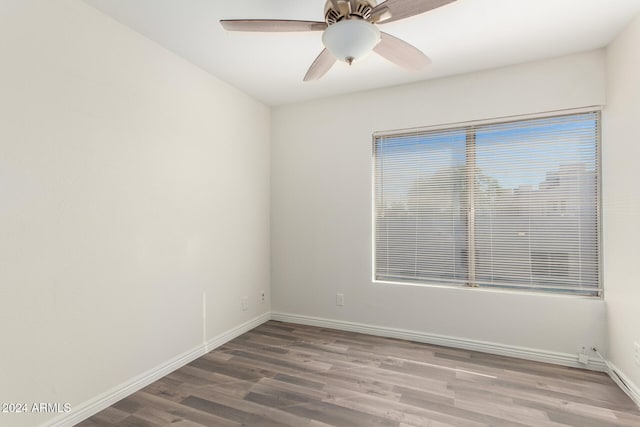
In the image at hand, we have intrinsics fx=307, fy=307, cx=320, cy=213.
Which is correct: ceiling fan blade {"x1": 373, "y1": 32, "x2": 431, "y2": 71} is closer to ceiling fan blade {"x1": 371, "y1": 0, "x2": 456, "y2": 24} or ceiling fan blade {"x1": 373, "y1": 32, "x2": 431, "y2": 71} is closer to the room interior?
ceiling fan blade {"x1": 371, "y1": 0, "x2": 456, "y2": 24}

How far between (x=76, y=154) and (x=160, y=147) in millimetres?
606

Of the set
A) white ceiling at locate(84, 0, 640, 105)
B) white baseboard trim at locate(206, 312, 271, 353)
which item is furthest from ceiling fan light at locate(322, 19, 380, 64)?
white baseboard trim at locate(206, 312, 271, 353)

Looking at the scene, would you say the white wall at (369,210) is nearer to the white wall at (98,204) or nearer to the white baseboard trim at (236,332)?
the white baseboard trim at (236,332)

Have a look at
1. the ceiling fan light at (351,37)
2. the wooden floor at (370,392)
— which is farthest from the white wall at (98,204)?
the ceiling fan light at (351,37)

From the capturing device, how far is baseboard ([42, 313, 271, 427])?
5.90 ft

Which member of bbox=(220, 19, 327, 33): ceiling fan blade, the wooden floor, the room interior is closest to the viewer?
bbox=(220, 19, 327, 33): ceiling fan blade

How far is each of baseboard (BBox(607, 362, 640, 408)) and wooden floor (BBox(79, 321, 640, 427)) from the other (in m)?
0.04

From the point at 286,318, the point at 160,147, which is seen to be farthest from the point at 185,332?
the point at 160,147

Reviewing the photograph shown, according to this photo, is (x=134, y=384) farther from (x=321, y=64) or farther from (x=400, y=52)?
(x=400, y=52)

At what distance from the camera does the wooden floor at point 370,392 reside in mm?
1855

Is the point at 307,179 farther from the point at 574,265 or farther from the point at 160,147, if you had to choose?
the point at 574,265

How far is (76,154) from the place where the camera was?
6.07ft

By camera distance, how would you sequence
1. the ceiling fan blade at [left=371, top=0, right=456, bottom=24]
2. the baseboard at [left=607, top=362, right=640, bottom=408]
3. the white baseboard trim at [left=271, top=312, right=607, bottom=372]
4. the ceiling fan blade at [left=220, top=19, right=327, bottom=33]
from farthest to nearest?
the white baseboard trim at [left=271, top=312, right=607, bottom=372] → the baseboard at [left=607, top=362, right=640, bottom=408] → the ceiling fan blade at [left=220, top=19, right=327, bottom=33] → the ceiling fan blade at [left=371, top=0, right=456, bottom=24]

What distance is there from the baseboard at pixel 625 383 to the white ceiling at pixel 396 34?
245cm
